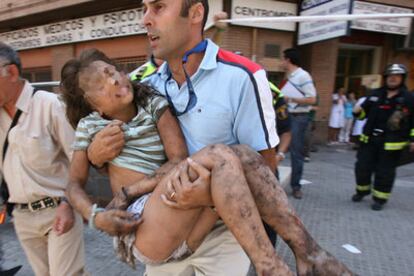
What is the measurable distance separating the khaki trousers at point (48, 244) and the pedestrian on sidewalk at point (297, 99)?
3553 millimetres

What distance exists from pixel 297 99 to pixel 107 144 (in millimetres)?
3947

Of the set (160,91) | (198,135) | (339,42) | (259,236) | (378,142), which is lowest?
(378,142)

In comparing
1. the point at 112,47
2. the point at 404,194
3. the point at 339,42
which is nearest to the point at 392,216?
the point at 404,194

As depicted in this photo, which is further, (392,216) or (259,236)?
(392,216)

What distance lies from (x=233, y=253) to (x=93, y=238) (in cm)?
289

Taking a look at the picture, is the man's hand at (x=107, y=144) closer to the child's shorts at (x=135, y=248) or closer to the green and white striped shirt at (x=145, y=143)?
the green and white striped shirt at (x=145, y=143)

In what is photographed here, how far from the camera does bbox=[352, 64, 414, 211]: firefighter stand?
4672 millimetres

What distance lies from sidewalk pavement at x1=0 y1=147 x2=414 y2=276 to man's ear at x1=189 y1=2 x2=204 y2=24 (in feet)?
5.43

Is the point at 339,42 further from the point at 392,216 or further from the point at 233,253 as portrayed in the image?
the point at 233,253

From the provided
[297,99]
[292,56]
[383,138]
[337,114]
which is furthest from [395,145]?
[337,114]

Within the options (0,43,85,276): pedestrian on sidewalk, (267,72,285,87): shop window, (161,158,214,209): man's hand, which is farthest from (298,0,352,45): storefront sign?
(161,158,214,209): man's hand

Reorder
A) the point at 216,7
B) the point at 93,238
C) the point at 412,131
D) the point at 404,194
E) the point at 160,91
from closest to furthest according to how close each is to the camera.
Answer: the point at 160,91, the point at 93,238, the point at 412,131, the point at 404,194, the point at 216,7

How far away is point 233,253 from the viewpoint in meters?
1.61

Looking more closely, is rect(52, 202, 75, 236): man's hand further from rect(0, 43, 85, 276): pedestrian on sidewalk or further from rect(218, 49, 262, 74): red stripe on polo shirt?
rect(218, 49, 262, 74): red stripe on polo shirt
